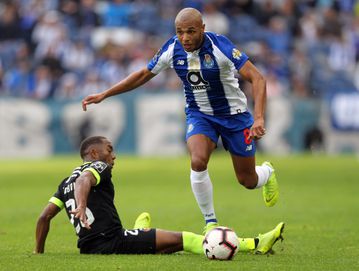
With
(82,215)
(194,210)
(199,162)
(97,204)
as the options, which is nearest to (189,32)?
(199,162)

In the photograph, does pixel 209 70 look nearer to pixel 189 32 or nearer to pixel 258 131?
pixel 189 32

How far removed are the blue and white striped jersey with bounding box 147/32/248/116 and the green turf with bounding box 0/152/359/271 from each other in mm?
1599

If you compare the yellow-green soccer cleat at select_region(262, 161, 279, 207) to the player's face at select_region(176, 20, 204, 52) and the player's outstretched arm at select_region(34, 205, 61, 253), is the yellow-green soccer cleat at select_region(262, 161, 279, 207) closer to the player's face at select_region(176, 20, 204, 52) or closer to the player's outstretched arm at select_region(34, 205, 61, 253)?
the player's face at select_region(176, 20, 204, 52)

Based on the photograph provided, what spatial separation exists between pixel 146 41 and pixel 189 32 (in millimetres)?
18481

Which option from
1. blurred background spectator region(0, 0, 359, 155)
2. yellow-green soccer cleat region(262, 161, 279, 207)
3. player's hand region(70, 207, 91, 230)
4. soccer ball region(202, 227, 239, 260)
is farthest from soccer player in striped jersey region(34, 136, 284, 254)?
blurred background spectator region(0, 0, 359, 155)

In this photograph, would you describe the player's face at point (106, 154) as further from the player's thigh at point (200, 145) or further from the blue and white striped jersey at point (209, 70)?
the blue and white striped jersey at point (209, 70)

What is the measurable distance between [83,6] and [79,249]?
19716mm

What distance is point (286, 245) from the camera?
9.96 metres

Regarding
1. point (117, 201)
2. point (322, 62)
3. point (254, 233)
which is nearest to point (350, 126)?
point (322, 62)

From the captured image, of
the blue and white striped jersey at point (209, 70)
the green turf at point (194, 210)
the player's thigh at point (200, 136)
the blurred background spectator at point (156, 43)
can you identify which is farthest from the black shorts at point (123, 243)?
the blurred background spectator at point (156, 43)

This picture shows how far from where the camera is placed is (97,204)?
8.64 m

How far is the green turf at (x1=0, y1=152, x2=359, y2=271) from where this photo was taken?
836 cm

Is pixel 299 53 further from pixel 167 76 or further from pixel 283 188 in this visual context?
pixel 283 188

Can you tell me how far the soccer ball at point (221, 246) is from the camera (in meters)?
8.46
